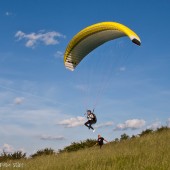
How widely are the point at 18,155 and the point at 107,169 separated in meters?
14.5

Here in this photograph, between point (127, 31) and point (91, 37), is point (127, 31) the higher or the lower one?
the lower one

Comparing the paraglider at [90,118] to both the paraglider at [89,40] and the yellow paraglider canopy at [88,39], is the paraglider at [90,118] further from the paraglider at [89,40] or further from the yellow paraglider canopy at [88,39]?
the yellow paraglider canopy at [88,39]

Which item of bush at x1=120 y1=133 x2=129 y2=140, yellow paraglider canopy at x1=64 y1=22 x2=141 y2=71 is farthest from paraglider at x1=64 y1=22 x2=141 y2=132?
bush at x1=120 y1=133 x2=129 y2=140

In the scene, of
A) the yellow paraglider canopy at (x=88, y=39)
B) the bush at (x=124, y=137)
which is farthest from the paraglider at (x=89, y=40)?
the bush at (x=124, y=137)

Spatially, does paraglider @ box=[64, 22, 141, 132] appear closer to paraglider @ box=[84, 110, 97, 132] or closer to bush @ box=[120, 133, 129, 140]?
paraglider @ box=[84, 110, 97, 132]

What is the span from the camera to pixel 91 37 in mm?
16062

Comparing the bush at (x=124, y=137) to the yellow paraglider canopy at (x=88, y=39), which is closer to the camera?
the yellow paraglider canopy at (x=88, y=39)

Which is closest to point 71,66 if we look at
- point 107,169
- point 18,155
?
point 107,169

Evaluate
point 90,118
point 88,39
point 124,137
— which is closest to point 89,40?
point 88,39

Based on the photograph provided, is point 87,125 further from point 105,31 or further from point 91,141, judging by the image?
point 91,141

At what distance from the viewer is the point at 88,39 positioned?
16.2 metres

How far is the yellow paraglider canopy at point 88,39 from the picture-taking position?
1460cm

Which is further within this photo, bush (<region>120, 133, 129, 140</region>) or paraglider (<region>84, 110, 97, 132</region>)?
bush (<region>120, 133, 129, 140</region>)

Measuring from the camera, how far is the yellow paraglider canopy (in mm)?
14602
